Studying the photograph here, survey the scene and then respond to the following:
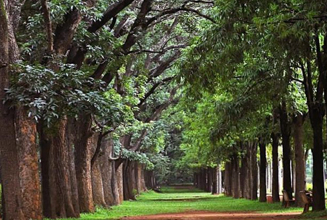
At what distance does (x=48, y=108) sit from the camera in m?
13.3

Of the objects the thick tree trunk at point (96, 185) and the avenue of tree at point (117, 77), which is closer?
the avenue of tree at point (117, 77)

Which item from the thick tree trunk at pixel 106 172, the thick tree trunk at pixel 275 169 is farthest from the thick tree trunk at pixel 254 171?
the thick tree trunk at pixel 106 172

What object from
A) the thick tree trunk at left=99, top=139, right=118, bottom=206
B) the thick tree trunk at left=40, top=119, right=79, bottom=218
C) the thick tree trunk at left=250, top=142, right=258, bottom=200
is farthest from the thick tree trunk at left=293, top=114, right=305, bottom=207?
the thick tree trunk at left=99, top=139, right=118, bottom=206

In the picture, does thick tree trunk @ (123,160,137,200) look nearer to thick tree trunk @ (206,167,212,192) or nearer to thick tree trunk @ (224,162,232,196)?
thick tree trunk @ (224,162,232,196)

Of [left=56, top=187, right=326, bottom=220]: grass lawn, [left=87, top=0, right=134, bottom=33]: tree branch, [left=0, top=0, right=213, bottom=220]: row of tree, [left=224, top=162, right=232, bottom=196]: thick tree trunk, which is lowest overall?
[left=56, top=187, right=326, bottom=220]: grass lawn

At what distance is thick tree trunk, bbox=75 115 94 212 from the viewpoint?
24.3 metres

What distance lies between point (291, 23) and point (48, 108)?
5.64 metres

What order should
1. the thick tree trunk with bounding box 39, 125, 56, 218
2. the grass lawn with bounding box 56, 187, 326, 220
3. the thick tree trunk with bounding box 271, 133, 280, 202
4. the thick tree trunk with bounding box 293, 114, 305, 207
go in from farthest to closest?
the thick tree trunk with bounding box 271, 133, 280, 202, the grass lawn with bounding box 56, 187, 326, 220, the thick tree trunk with bounding box 293, 114, 305, 207, the thick tree trunk with bounding box 39, 125, 56, 218

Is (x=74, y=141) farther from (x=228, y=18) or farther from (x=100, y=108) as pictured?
(x=228, y=18)

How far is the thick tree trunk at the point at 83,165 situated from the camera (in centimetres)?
2430

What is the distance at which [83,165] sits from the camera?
970 inches

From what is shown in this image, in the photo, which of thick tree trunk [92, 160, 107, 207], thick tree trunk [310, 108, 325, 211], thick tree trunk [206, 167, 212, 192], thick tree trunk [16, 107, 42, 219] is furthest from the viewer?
thick tree trunk [206, 167, 212, 192]

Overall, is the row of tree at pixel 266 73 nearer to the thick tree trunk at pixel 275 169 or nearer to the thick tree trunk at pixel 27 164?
the thick tree trunk at pixel 275 169

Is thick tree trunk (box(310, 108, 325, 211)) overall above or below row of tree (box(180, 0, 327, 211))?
below
